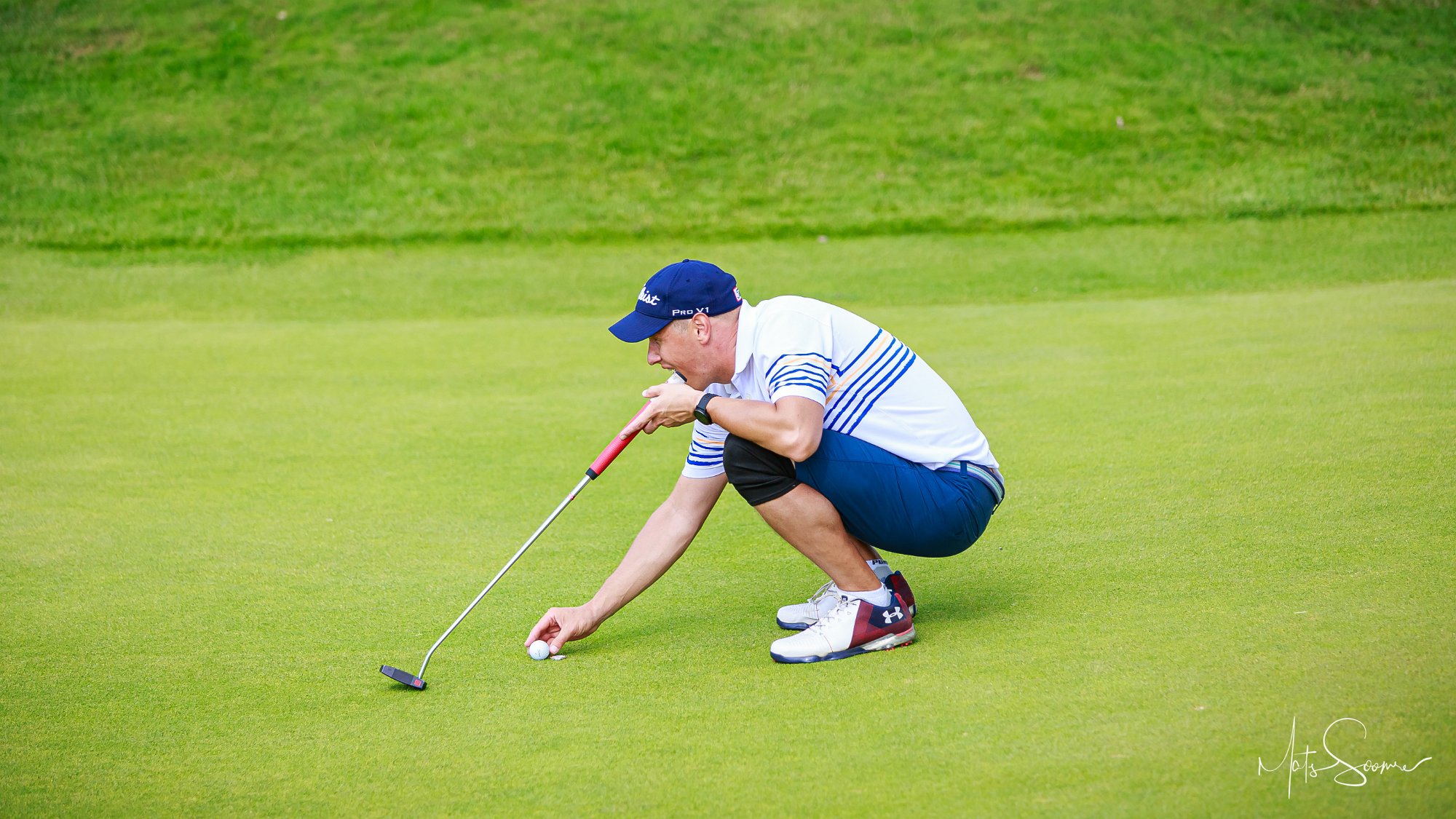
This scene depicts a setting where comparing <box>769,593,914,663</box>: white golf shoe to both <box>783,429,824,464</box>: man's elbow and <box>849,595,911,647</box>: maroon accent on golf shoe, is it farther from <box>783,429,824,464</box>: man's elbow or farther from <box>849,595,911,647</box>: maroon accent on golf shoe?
<box>783,429,824,464</box>: man's elbow

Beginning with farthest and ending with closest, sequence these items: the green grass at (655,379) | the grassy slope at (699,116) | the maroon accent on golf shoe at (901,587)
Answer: the grassy slope at (699,116)
the maroon accent on golf shoe at (901,587)
the green grass at (655,379)

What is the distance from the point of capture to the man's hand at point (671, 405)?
11.6 feet

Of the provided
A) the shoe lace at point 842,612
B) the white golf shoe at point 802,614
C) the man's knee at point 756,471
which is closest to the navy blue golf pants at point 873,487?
the man's knee at point 756,471

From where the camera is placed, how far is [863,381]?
360 centimetres

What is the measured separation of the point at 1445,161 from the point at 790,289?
7708 mm

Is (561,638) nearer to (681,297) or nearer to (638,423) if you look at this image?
(638,423)

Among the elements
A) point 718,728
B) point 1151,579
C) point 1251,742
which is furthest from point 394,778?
point 1151,579

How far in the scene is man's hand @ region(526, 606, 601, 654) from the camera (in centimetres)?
367

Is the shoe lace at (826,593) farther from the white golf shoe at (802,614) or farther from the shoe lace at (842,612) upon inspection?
the shoe lace at (842,612)

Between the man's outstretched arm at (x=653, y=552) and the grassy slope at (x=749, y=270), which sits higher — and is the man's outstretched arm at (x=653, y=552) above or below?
above

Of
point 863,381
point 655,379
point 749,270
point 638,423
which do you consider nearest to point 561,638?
point 638,423

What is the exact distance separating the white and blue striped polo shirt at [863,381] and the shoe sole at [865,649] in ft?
1.71

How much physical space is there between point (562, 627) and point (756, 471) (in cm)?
80

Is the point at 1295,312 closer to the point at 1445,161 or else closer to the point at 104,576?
the point at 1445,161
